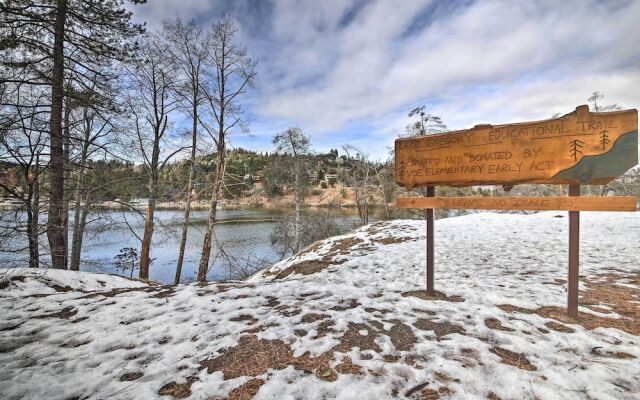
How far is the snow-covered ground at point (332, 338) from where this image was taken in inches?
88.8

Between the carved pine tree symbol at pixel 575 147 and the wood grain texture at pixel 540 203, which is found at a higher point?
the carved pine tree symbol at pixel 575 147

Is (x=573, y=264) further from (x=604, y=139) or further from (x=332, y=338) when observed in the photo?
(x=332, y=338)

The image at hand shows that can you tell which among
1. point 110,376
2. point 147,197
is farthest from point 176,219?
point 110,376

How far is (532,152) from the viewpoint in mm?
3496

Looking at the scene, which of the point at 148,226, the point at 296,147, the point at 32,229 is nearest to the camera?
the point at 32,229

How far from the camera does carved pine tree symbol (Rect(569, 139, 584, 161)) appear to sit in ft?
10.6

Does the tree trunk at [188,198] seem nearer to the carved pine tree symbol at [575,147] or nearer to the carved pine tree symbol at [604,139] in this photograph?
the carved pine tree symbol at [575,147]

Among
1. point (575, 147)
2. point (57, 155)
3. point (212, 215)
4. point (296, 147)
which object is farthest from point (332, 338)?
point (296, 147)

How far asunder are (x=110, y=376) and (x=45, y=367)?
704mm

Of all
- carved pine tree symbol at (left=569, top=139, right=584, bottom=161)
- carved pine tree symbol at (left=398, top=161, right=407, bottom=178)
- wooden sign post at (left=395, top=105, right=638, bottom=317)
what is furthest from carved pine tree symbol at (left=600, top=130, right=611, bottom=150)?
carved pine tree symbol at (left=398, top=161, right=407, bottom=178)

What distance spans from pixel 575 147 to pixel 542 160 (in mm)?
326

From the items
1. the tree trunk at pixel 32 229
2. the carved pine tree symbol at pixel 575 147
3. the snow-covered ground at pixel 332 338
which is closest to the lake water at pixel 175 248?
the tree trunk at pixel 32 229

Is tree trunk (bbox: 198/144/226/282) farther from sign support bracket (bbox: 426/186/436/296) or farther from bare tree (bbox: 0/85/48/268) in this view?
sign support bracket (bbox: 426/186/436/296)

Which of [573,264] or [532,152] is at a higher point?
[532,152]
